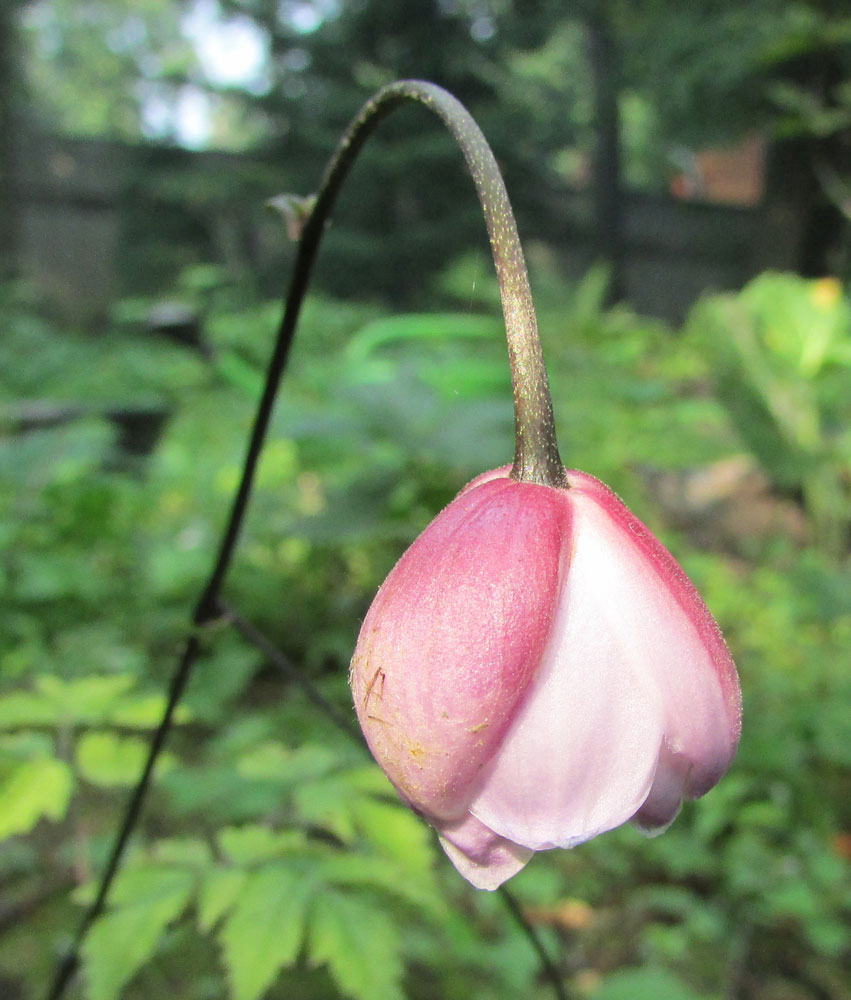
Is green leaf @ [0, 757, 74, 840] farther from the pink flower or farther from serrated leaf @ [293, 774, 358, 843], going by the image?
the pink flower

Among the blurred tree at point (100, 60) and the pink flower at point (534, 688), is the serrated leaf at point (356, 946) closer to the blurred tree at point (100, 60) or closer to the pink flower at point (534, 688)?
the pink flower at point (534, 688)

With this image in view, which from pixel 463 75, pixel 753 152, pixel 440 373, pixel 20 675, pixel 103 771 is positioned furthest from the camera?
pixel 753 152

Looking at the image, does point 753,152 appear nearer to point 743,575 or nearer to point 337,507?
point 743,575

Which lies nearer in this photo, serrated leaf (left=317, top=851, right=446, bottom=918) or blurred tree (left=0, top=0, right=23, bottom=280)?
serrated leaf (left=317, top=851, right=446, bottom=918)

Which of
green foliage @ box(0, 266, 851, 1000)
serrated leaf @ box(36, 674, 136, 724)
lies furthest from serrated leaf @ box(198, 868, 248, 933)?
serrated leaf @ box(36, 674, 136, 724)

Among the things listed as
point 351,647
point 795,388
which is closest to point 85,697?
point 351,647

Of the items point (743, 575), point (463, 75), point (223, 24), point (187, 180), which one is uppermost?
point (223, 24)

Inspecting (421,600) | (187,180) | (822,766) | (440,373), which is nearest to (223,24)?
(187,180)
